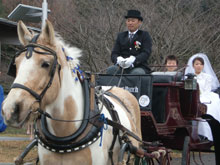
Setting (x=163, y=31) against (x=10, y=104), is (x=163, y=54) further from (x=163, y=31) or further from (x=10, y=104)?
(x=10, y=104)

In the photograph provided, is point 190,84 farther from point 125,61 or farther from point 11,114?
point 11,114

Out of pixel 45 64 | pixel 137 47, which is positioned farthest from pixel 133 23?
pixel 45 64

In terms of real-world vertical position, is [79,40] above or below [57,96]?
above

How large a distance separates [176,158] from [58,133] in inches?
291

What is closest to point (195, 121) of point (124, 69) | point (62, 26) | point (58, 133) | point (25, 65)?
point (124, 69)

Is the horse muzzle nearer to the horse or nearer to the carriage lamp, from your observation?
the horse

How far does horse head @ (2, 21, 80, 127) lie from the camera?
3229mm

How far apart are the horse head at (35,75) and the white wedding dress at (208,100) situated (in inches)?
166

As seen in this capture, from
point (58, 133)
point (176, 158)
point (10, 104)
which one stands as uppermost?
point (10, 104)

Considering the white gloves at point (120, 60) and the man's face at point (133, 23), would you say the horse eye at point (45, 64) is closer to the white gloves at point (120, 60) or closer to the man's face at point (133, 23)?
the white gloves at point (120, 60)

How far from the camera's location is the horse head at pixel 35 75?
Answer: 3229 millimetres

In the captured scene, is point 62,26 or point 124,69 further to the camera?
point 62,26

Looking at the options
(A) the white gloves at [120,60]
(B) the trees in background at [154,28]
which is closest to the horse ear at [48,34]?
(A) the white gloves at [120,60]

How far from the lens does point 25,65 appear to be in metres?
3.40
